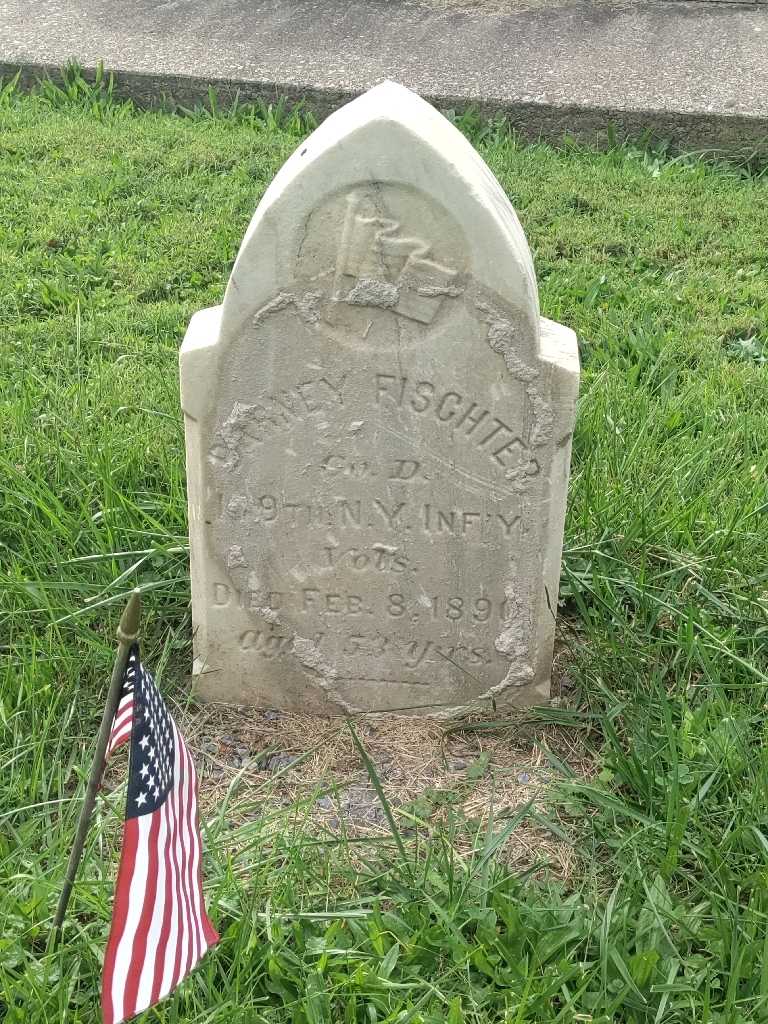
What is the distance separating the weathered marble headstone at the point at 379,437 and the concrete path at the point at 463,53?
11.6 feet

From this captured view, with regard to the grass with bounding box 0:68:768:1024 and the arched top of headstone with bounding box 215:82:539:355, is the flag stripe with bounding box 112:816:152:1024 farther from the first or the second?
the arched top of headstone with bounding box 215:82:539:355

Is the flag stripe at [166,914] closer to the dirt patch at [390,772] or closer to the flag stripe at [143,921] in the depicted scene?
the flag stripe at [143,921]

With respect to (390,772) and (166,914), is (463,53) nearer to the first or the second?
(390,772)

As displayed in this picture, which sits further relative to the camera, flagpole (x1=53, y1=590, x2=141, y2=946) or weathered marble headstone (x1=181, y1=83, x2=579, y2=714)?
weathered marble headstone (x1=181, y1=83, x2=579, y2=714)

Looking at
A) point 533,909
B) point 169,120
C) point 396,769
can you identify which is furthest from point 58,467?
point 169,120

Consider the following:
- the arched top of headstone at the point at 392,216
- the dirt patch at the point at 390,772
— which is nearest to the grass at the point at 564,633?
the dirt patch at the point at 390,772

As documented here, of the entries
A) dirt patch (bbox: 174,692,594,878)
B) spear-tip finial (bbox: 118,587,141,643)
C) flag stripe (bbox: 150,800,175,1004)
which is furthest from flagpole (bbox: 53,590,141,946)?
dirt patch (bbox: 174,692,594,878)

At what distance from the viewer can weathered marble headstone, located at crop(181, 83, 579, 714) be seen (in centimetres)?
203

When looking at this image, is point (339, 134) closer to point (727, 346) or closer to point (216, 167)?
point (727, 346)

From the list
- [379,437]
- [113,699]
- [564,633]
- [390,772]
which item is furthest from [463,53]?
[113,699]

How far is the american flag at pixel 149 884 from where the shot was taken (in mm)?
1501

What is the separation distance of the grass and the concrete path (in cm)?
77

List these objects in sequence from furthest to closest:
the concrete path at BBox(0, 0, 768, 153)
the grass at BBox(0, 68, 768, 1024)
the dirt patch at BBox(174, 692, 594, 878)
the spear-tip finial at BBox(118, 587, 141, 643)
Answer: the concrete path at BBox(0, 0, 768, 153), the dirt patch at BBox(174, 692, 594, 878), the grass at BBox(0, 68, 768, 1024), the spear-tip finial at BBox(118, 587, 141, 643)

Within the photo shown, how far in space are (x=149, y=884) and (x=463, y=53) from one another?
17.4 feet
